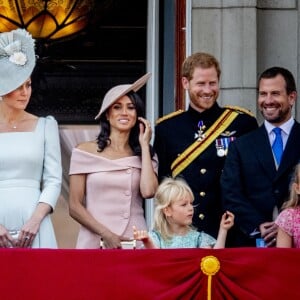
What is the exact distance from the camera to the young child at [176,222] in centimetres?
1005

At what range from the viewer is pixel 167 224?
33.1 ft

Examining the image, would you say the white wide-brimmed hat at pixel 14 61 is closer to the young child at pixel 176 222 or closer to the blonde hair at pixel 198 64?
the blonde hair at pixel 198 64

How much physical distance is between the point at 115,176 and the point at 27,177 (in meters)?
0.58

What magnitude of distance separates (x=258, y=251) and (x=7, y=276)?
145 centimetres

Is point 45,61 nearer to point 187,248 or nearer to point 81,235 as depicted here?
point 81,235

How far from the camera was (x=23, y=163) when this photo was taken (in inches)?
398

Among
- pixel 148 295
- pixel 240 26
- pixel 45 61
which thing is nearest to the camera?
pixel 148 295

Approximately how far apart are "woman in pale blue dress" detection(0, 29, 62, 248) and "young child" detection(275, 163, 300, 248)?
1.39m

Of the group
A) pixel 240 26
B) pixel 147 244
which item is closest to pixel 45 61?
pixel 240 26

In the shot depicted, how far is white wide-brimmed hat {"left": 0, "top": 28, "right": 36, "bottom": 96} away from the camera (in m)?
10.3

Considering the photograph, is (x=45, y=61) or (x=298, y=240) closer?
(x=298, y=240)

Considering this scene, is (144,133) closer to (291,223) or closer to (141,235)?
(141,235)

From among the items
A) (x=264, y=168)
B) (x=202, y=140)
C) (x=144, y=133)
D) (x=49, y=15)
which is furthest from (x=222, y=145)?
(x=49, y=15)

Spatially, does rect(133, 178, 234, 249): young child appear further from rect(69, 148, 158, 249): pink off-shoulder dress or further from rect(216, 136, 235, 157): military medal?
rect(216, 136, 235, 157): military medal
